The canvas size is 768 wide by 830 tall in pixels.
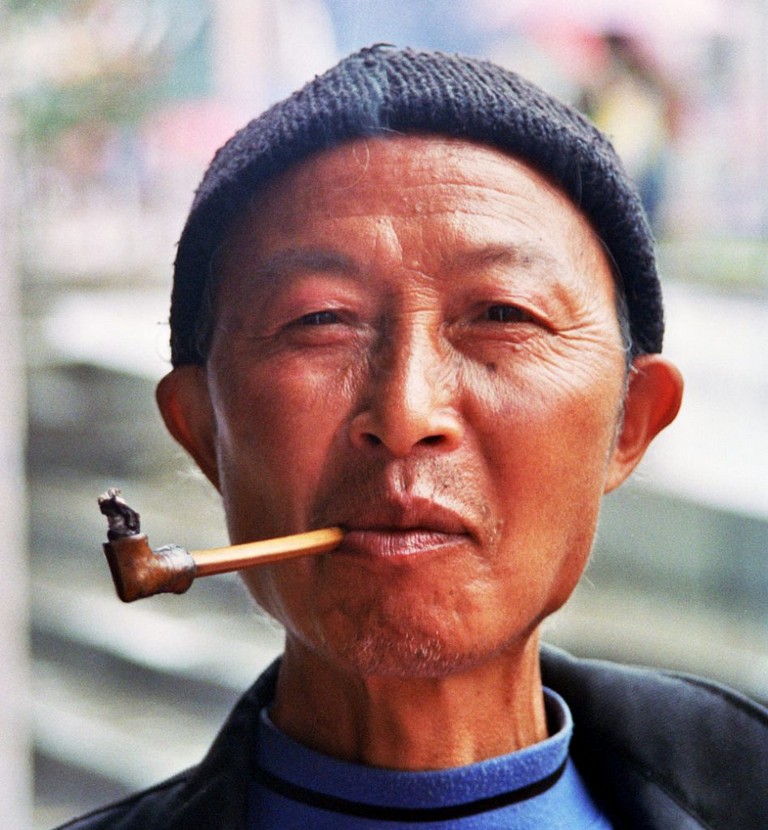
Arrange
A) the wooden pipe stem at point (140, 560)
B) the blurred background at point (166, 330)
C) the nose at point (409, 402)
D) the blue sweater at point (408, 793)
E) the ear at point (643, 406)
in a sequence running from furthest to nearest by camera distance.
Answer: the blurred background at point (166, 330)
the ear at point (643, 406)
the blue sweater at point (408, 793)
the nose at point (409, 402)
the wooden pipe stem at point (140, 560)

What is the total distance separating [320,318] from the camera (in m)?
1.21

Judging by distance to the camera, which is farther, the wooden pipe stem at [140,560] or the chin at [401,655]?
the chin at [401,655]

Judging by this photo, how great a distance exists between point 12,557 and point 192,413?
1.96ft

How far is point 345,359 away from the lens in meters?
1.19

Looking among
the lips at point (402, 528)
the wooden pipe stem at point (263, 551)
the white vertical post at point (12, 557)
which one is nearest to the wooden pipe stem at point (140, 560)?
the wooden pipe stem at point (263, 551)

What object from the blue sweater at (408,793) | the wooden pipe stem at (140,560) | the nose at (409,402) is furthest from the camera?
the blue sweater at (408,793)

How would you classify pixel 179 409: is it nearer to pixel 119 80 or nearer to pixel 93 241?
pixel 93 241

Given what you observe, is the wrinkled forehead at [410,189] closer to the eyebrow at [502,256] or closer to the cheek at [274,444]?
the eyebrow at [502,256]

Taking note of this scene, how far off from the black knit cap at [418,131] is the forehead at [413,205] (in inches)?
0.6

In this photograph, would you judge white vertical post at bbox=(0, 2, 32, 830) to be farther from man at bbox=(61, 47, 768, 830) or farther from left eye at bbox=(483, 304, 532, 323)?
left eye at bbox=(483, 304, 532, 323)

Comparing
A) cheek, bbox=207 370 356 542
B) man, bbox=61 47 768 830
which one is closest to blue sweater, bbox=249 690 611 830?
man, bbox=61 47 768 830

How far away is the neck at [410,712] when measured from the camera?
127 cm

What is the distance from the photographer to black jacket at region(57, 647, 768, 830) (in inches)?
52.7

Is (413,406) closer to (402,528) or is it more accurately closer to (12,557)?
(402,528)
